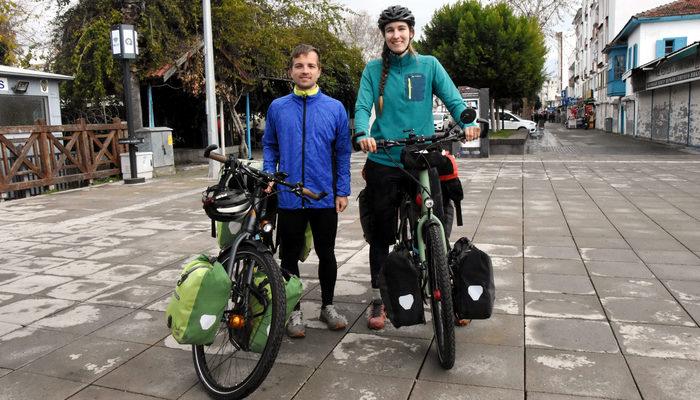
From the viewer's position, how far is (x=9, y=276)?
17.2 feet

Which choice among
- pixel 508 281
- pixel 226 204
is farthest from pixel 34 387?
pixel 508 281

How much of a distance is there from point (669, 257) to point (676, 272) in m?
0.57

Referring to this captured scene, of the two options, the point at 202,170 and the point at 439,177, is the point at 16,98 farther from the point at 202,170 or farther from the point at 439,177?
the point at 439,177

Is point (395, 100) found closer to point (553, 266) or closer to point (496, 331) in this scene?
point (496, 331)

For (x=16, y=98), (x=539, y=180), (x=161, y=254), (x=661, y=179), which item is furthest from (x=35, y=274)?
(x=661, y=179)

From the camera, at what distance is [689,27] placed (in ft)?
98.0

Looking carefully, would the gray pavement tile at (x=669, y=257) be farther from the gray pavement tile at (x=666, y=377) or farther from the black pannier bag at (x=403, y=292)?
the black pannier bag at (x=403, y=292)

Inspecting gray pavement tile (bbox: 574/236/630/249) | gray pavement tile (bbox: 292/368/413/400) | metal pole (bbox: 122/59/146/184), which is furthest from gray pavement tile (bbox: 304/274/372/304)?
metal pole (bbox: 122/59/146/184)

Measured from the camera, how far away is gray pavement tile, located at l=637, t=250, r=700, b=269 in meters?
5.27

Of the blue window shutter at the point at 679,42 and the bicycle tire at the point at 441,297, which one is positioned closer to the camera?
the bicycle tire at the point at 441,297

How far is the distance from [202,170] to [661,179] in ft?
34.8

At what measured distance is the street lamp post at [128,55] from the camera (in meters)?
11.9

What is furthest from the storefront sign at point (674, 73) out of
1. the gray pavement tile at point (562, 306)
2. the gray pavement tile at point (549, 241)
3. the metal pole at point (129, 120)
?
the gray pavement tile at point (562, 306)

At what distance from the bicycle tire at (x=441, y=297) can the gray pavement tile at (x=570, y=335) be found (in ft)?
2.23
